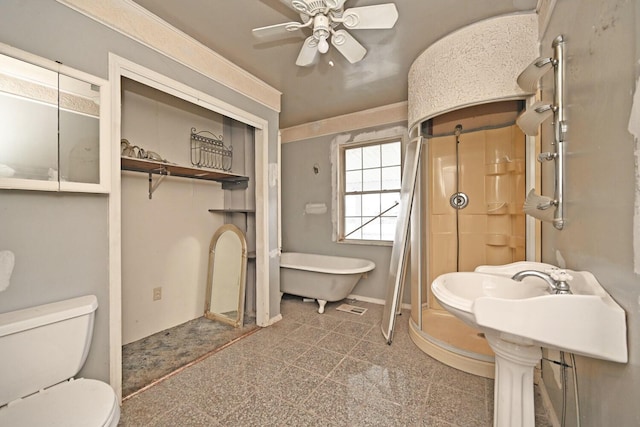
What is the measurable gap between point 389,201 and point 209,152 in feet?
7.34

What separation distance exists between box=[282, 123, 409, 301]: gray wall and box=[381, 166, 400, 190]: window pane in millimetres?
577

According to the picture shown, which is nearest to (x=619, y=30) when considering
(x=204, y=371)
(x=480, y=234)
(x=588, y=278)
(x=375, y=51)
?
(x=588, y=278)

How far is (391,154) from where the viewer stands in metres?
3.33

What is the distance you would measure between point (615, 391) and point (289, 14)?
240cm

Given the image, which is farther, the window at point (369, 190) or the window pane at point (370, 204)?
the window pane at point (370, 204)

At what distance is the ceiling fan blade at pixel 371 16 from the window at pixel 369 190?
185cm

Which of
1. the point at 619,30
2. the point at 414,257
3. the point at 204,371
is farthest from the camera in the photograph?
the point at 414,257

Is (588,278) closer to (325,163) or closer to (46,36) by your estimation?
(46,36)

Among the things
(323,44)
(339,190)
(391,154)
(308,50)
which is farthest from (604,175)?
(339,190)

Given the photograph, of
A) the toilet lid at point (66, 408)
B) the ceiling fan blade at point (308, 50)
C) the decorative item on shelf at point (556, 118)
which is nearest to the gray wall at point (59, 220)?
the toilet lid at point (66, 408)

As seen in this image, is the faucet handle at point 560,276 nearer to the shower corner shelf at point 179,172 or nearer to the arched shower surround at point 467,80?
the arched shower surround at point 467,80

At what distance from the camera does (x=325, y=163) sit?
146 inches

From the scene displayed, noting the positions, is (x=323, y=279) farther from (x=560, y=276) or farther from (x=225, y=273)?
(x=560, y=276)

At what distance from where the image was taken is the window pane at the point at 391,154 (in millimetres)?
3275
